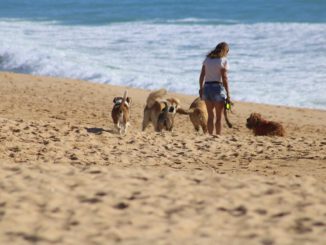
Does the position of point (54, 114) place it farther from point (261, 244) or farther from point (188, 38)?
point (188, 38)

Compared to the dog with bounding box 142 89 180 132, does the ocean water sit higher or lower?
higher

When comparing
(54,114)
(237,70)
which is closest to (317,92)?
(237,70)

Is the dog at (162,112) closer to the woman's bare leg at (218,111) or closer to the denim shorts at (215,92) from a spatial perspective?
the woman's bare leg at (218,111)

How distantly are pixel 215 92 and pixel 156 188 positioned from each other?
4.09 meters

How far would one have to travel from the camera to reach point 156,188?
813cm

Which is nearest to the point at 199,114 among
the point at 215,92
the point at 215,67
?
the point at 215,92

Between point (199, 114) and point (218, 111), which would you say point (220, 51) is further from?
point (199, 114)

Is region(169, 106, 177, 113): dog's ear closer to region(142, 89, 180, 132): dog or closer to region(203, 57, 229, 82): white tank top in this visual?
region(142, 89, 180, 132): dog

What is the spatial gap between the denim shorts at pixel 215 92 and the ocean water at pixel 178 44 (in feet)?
21.8

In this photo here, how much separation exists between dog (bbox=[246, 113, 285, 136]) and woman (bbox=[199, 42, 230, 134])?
4.27ft

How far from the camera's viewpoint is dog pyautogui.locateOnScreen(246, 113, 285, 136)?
13148mm

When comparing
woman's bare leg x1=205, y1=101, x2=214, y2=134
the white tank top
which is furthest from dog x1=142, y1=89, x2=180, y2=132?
the white tank top

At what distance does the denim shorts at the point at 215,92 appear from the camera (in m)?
12.0

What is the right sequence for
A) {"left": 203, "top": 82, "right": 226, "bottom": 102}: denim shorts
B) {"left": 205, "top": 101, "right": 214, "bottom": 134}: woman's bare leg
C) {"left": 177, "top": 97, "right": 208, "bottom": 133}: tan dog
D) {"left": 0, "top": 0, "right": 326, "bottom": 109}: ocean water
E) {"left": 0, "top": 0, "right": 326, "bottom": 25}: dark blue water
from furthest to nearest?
{"left": 0, "top": 0, "right": 326, "bottom": 25}: dark blue water, {"left": 0, "top": 0, "right": 326, "bottom": 109}: ocean water, {"left": 177, "top": 97, "right": 208, "bottom": 133}: tan dog, {"left": 205, "top": 101, "right": 214, "bottom": 134}: woman's bare leg, {"left": 203, "top": 82, "right": 226, "bottom": 102}: denim shorts
